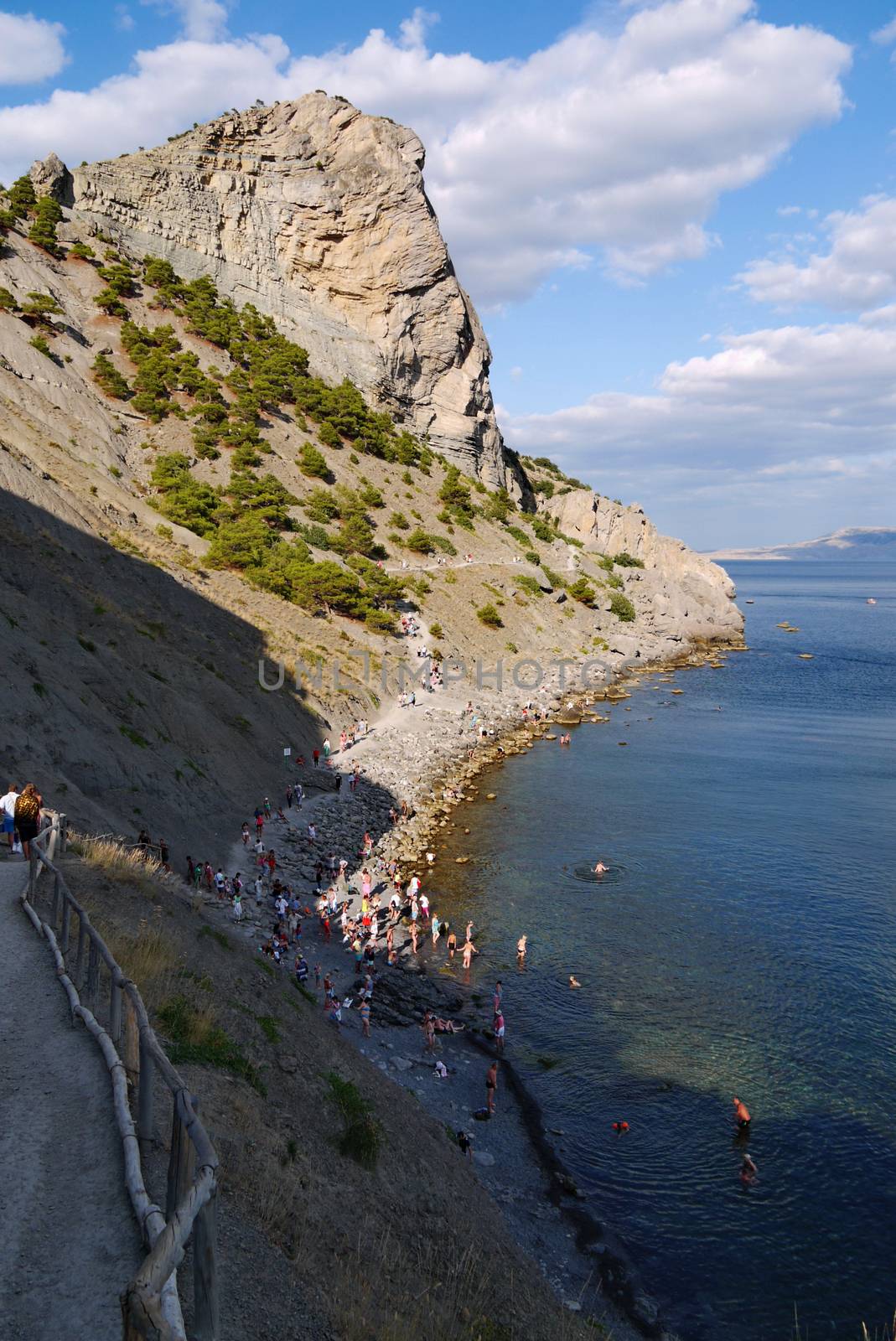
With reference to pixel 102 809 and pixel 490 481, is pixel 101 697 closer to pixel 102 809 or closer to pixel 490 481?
pixel 102 809

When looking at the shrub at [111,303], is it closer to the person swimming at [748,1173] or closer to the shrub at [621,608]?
the shrub at [621,608]

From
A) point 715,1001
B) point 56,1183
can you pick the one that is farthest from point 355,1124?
point 715,1001

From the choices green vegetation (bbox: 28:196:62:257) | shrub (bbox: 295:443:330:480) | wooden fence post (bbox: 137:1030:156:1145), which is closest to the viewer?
wooden fence post (bbox: 137:1030:156:1145)

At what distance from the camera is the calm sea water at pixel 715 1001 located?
1644cm

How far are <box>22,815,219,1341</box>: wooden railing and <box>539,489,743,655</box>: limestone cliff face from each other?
82789 millimetres

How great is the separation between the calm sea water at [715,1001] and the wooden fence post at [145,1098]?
1311cm

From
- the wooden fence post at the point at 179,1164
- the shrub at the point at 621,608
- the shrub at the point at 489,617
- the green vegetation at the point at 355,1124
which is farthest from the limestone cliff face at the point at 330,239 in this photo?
the wooden fence post at the point at 179,1164

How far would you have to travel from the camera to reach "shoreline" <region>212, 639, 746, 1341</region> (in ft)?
51.8

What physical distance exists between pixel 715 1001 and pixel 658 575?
8279cm

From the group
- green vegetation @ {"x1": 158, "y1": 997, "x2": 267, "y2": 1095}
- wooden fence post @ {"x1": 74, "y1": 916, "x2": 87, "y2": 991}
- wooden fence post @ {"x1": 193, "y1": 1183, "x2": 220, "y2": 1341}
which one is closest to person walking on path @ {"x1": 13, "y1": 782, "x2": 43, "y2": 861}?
green vegetation @ {"x1": 158, "y1": 997, "x2": 267, "y2": 1095}

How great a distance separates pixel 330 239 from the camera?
101 meters

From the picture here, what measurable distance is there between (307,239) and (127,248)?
849 inches

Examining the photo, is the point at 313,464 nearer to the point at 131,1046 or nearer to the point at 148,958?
the point at 148,958

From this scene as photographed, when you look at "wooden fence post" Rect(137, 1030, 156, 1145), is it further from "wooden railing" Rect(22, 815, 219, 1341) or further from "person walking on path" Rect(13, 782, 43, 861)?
"person walking on path" Rect(13, 782, 43, 861)
